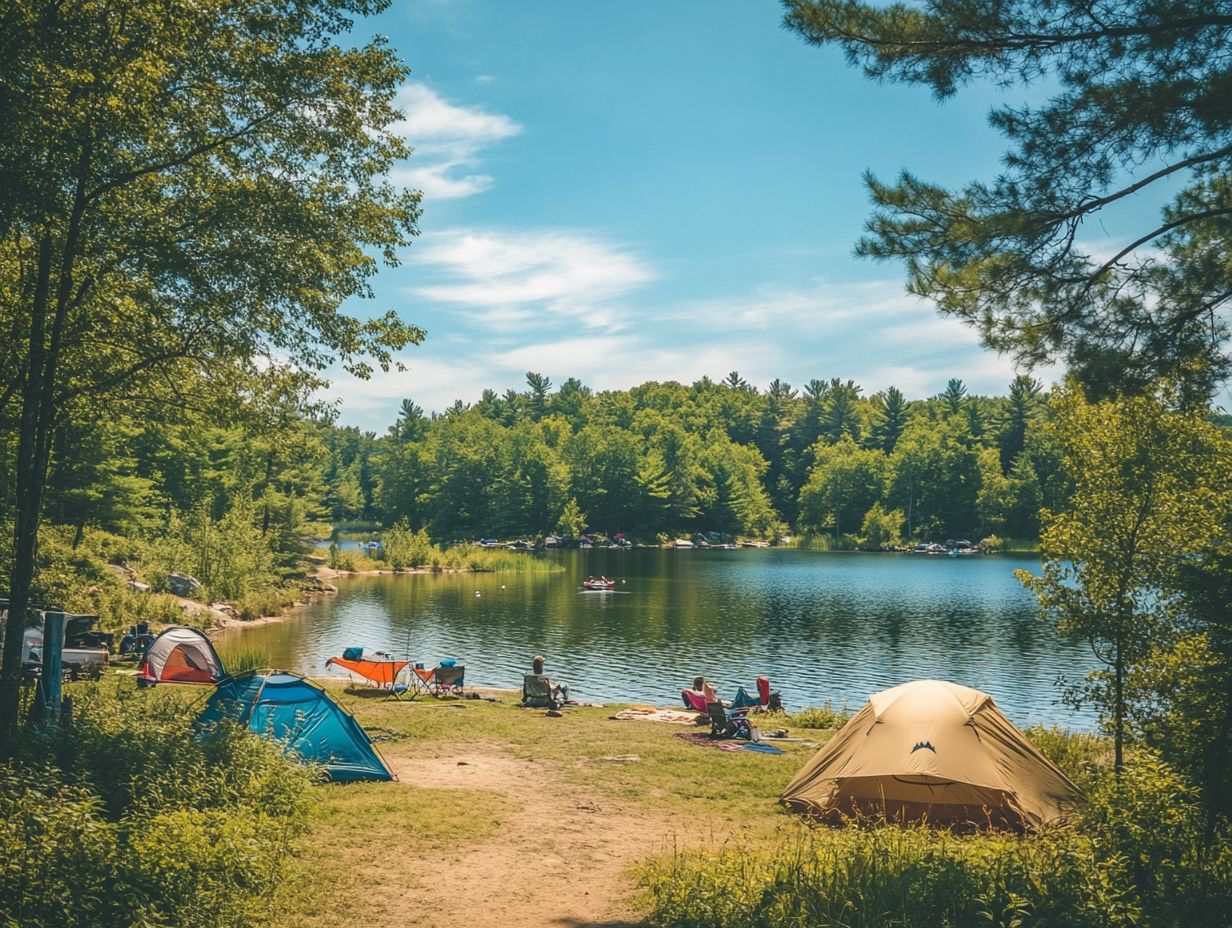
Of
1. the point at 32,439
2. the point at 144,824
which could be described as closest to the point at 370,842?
the point at 144,824

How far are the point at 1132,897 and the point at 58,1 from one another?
1320cm

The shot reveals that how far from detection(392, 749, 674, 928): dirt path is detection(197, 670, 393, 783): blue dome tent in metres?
0.71

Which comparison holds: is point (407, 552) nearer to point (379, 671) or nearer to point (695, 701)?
point (379, 671)

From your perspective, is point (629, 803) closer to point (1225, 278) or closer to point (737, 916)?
point (737, 916)

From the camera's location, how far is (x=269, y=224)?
1213 cm

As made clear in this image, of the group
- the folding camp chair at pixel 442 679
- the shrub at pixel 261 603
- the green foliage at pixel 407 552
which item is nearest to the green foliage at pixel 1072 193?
the folding camp chair at pixel 442 679

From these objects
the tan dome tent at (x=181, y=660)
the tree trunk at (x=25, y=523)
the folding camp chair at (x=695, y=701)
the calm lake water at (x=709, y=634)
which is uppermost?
the tree trunk at (x=25, y=523)

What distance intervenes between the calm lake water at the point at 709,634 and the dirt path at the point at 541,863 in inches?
494

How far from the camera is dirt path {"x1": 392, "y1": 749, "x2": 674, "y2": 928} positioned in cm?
767

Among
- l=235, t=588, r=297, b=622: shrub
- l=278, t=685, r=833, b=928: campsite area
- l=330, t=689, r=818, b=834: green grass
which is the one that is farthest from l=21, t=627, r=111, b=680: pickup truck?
l=235, t=588, r=297, b=622: shrub

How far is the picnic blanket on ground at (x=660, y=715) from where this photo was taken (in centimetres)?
1833

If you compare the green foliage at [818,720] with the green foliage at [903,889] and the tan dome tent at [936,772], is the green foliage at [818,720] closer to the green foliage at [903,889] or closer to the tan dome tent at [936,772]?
the tan dome tent at [936,772]

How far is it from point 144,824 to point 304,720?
4.76 m

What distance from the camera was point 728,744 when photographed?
626 inches
